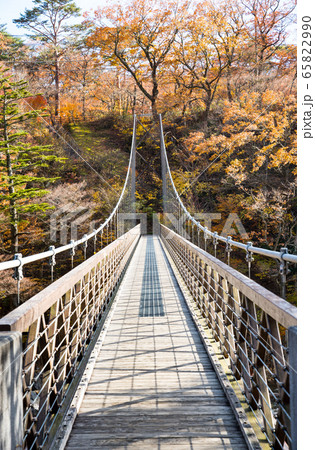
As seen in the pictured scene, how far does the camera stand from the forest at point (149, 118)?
10.2m

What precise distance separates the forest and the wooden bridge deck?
669 cm

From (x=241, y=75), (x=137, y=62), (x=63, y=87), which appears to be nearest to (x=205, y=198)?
(x=241, y=75)

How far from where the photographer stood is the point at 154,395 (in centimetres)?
191

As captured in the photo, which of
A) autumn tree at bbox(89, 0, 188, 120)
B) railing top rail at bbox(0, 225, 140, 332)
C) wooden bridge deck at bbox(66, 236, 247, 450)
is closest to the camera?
railing top rail at bbox(0, 225, 140, 332)

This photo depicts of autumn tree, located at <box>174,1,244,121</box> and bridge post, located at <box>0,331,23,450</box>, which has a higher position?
autumn tree, located at <box>174,1,244,121</box>

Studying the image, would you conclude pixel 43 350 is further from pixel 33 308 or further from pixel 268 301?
pixel 268 301

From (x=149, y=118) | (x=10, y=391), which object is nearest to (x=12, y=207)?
(x=10, y=391)

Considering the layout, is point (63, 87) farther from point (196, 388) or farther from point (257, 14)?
point (196, 388)

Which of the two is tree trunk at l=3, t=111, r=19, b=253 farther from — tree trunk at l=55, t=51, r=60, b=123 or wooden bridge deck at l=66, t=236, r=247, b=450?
tree trunk at l=55, t=51, r=60, b=123

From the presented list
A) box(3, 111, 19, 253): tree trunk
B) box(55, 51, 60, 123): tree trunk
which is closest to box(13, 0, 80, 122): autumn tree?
box(55, 51, 60, 123): tree trunk

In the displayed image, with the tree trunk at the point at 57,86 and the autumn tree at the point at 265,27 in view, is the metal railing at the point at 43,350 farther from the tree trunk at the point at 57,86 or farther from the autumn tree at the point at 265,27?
the tree trunk at the point at 57,86

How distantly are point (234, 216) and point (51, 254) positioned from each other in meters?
11.2

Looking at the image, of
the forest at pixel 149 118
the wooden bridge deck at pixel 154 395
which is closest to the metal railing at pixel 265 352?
the wooden bridge deck at pixel 154 395

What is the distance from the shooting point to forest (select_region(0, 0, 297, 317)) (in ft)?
33.6
